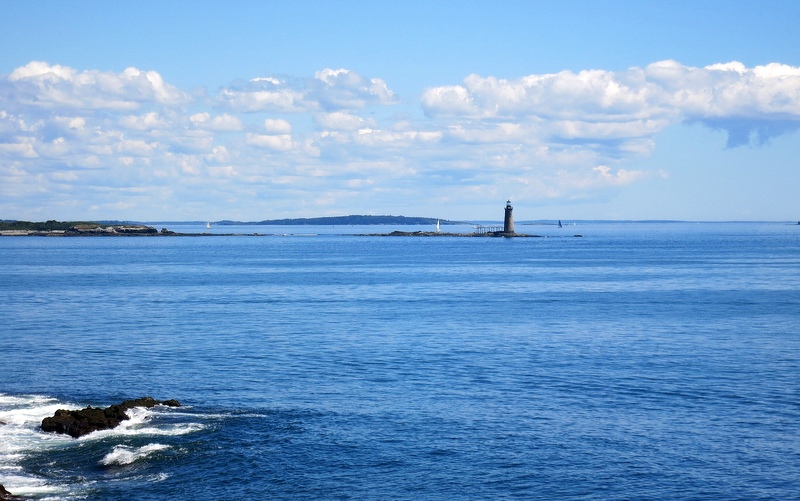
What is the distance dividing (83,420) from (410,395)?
16425 millimetres

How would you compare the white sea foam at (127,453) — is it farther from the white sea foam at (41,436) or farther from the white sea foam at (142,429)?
the white sea foam at (142,429)

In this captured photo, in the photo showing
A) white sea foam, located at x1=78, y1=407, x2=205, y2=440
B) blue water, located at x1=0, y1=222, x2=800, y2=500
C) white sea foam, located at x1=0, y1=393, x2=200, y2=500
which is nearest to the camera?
white sea foam, located at x1=0, y1=393, x2=200, y2=500

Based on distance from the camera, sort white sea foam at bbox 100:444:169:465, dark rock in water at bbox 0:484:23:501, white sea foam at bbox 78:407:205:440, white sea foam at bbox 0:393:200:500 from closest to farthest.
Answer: dark rock in water at bbox 0:484:23:501 → white sea foam at bbox 0:393:200:500 → white sea foam at bbox 100:444:169:465 → white sea foam at bbox 78:407:205:440

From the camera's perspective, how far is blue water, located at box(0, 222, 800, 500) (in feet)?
102

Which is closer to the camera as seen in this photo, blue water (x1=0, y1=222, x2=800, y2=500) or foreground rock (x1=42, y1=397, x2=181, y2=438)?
blue water (x1=0, y1=222, x2=800, y2=500)

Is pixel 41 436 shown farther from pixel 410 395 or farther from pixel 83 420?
pixel 410 395

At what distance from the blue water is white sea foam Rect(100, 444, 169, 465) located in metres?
0.13

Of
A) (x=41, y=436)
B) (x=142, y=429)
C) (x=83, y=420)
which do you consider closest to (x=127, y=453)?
(x=142, y=429)

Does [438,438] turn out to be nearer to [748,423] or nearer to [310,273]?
[748,423]

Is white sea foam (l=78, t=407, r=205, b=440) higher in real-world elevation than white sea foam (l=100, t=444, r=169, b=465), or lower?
higher

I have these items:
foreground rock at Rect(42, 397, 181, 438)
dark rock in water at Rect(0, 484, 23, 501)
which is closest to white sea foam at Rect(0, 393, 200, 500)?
foreground rock at Rect(42, 397, 181, 438)

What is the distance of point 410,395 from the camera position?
43.7 m

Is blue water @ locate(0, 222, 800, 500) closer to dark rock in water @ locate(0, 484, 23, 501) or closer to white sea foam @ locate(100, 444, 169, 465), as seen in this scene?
white sea foam @ locate(100, 444, 169, 465)

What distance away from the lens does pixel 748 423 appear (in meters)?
37.6
